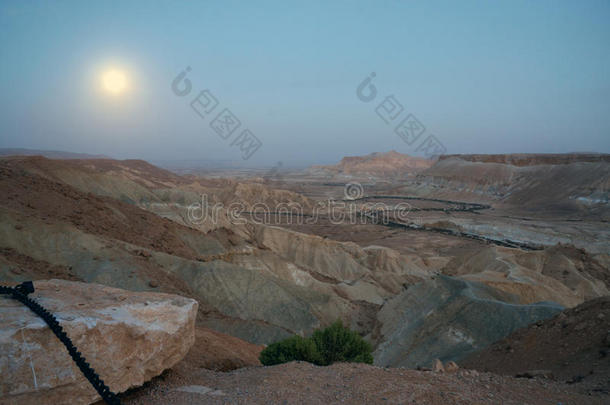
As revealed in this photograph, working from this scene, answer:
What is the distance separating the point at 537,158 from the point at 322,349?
119058mm

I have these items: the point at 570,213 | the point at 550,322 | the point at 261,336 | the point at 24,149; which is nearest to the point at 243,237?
the point at 261,336

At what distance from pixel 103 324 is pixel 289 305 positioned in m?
18.1

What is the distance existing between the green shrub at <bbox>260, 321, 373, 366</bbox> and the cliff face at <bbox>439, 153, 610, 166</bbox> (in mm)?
106136

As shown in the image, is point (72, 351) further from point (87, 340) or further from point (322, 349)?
point (322, 349)

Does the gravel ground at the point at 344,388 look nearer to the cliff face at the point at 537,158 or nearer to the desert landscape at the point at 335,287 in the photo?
the desert landscape at the point at 335,287

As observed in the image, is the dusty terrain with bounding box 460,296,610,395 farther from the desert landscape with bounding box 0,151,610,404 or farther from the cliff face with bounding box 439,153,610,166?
the cliff face with bounding box 439,153,610,166

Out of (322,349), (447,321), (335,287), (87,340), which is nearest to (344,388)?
(87,340)

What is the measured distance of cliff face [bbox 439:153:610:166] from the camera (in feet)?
313

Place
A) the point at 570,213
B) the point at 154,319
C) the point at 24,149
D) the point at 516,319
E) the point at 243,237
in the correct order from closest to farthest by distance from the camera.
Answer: the point at 154,319, the point at 516,319, the point at 243,237, the point at 570,213, the point at 24,149

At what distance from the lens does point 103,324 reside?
4422 mm

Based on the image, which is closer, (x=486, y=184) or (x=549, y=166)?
Answer: (x=549, y=166)

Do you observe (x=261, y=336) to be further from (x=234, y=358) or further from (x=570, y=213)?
(x=570, y=213)

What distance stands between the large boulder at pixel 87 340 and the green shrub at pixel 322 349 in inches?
192

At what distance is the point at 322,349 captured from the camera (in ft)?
36.5
